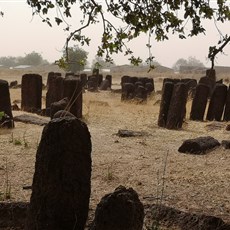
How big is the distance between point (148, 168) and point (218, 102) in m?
8.02

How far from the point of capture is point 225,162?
24.0 feet

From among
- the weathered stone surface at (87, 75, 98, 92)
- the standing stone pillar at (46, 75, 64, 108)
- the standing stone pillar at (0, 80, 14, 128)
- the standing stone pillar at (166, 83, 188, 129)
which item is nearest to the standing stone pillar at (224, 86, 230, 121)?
the standing stone pillar at (166, 83, 188, 129)

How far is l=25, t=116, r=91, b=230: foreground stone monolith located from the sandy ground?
1277 millimetres

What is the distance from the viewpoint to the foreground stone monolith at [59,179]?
3.20 meters

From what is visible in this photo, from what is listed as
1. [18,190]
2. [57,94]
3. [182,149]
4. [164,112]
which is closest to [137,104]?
[57,94]

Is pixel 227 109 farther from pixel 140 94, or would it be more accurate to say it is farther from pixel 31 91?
pixel 140 94

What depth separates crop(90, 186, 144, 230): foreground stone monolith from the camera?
2926 millimetres

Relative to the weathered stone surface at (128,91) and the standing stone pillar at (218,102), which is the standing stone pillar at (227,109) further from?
the weathered stone surface at (128,91)

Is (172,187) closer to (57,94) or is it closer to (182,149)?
(182,149)

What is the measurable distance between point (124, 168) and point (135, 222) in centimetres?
371

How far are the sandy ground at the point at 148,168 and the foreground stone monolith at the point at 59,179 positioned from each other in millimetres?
1277

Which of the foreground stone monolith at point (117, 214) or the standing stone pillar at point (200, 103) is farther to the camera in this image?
the standing stone pillar at point (200, 103)

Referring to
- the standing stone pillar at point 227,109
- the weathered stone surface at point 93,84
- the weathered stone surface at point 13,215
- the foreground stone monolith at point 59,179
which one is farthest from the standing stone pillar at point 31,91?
the weathered stone surface at point 93,84

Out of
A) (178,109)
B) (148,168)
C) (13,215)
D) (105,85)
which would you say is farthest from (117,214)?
(105,85)
